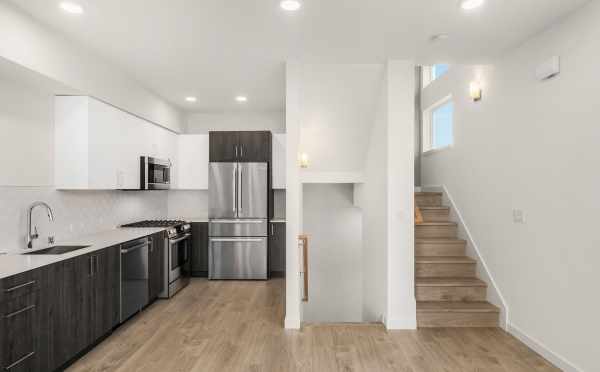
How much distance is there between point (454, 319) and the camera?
369cm

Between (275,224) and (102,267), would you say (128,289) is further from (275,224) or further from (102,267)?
(275,224)

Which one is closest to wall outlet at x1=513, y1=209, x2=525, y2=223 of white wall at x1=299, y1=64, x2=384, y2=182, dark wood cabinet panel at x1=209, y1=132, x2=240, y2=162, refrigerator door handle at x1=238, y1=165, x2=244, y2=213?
white wall at x1=299, y1=64, x2=384, y2=182

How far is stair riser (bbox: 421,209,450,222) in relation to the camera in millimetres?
4848

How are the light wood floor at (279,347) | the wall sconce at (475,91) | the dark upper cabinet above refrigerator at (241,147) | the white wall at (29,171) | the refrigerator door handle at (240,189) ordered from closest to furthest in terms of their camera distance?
the light wood floor at (279,347), the white wall at (29,171), the wall sconce at (475,91), the refrigerator door handle at (240,189), the dark upper cabinet above refrigerator at (241,147)

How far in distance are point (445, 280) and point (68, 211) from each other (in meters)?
4.17

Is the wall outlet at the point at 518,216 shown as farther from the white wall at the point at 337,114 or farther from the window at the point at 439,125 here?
the white wall at the point at 337,114

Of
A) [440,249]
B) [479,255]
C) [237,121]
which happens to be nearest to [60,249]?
[237,121]

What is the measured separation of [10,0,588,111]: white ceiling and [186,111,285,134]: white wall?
7.03 ft

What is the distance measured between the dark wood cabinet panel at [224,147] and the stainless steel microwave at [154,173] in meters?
0.68

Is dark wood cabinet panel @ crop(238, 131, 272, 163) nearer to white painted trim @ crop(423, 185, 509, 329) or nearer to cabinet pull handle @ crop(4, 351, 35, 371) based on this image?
white painted trim @ crop(423, 185, 509, 329)

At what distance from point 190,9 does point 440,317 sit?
12.0 feet

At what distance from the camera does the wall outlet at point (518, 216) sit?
333 cm

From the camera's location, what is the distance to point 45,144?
3.43 meters

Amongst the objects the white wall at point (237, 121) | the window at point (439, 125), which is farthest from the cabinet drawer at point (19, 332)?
the window at point (439, 125)
